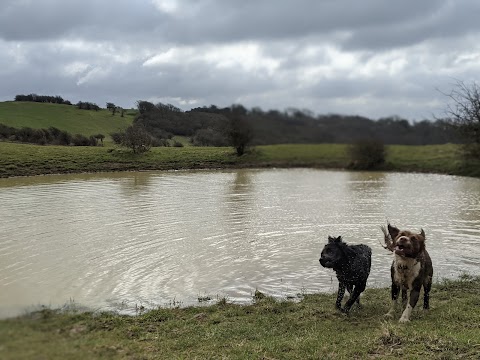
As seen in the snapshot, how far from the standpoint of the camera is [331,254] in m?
→ 7.97

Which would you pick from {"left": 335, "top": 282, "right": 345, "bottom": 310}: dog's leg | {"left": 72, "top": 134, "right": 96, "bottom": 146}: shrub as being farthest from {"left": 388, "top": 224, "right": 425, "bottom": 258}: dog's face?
{"left": 72, "top": 134, "right": 96, "bottom": 146}: shrub

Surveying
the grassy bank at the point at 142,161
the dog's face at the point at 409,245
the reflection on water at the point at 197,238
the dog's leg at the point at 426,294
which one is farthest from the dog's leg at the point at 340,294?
the grassy bank at the point at 142,161

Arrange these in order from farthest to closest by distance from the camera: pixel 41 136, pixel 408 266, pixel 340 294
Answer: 1. pixel 41 136
2. pixel 340 294
3. pixel 408 266

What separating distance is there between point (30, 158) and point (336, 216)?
127 feet

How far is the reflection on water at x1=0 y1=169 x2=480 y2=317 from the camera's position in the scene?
1037cm

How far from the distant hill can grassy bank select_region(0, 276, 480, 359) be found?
2850 cm

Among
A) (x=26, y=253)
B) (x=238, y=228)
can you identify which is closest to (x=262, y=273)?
(x=238, y=228)

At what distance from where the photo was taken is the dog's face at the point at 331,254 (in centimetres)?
790

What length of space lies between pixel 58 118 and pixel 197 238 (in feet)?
139

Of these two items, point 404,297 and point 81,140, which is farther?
point 81,140

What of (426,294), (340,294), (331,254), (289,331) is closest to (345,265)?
(331,254)

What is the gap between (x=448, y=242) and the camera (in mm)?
15227

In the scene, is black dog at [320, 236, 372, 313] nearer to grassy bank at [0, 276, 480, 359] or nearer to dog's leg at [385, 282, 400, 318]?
grassy bank at [0, 276, 480, 359]

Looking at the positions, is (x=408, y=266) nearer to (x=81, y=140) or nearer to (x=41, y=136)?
(x=81, y=140)
